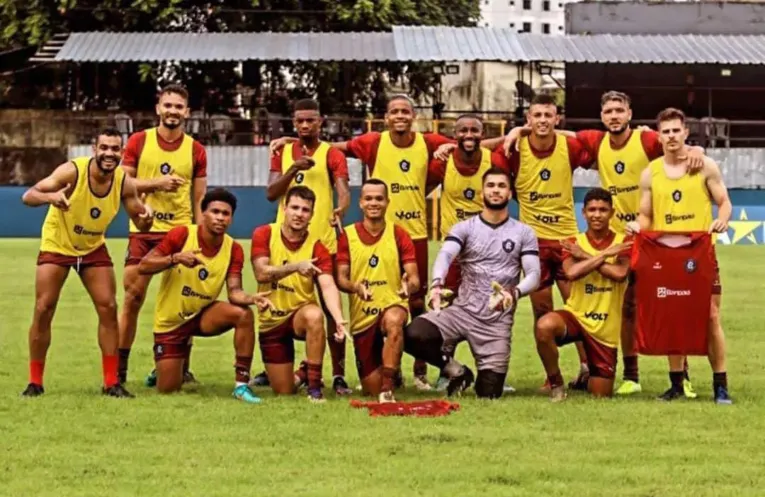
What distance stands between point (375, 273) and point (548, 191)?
1.51 m

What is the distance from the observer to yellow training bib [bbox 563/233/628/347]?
10.9 metres

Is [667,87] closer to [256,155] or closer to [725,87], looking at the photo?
[725,87]

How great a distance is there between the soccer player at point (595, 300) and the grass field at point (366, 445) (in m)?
0.31

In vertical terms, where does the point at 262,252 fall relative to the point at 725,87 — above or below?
below

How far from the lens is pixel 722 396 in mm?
10516

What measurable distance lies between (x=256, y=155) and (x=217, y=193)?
25.9m

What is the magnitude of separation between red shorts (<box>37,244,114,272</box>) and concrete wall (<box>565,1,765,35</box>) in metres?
31.2

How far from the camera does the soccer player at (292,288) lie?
10586 mm

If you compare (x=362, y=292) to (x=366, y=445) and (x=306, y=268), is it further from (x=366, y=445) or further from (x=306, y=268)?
(x=366, y=445)

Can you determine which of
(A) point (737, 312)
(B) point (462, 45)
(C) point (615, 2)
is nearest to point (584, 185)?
(B) point (462, 45)

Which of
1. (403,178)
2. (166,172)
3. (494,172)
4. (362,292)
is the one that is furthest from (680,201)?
(166,172)

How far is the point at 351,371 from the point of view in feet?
41.3

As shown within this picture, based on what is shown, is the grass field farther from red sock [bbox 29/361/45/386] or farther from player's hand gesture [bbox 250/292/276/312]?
player's hand gesture [bbox 250/292/276/312]

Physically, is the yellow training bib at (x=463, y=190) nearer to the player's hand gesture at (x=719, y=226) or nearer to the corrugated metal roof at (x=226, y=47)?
the player's hand gesture at (x=719, y=226)
